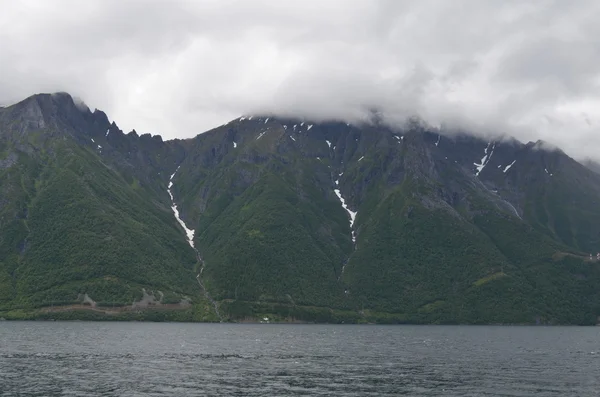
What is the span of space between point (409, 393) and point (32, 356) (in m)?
84.8

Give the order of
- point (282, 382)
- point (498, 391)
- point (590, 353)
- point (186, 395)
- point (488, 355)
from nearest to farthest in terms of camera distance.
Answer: point (186, 395) → point (498, 391) → point (282, 382) → point (488, 355) → point (590, 353)

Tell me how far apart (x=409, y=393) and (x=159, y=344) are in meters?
104

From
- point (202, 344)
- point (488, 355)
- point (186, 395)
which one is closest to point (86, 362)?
point (186, 395)

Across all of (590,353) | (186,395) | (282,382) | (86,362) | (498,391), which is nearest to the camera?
(186,395)

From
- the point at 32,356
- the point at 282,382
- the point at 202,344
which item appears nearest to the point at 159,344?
the point at 202,344

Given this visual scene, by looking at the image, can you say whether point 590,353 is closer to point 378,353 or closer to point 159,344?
point 378,353

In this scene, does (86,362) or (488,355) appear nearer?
(86,362)

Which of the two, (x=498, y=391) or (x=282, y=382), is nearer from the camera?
(x=498, y=391)

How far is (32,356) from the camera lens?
432 ft

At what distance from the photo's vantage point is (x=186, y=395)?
87.0 meters

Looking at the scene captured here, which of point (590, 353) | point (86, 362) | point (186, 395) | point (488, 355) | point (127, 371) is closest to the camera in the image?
point (186, 395)

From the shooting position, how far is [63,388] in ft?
297

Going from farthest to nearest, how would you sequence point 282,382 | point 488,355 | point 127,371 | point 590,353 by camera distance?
point 590,353 → point 488,355 → point 127,371 → point 282,382

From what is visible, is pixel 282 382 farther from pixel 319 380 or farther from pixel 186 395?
pixel 186 395
